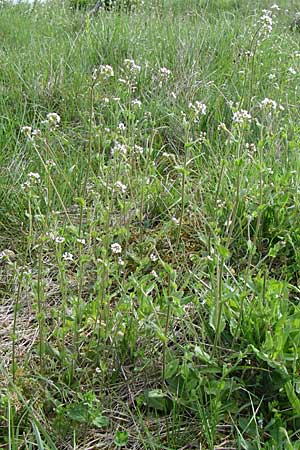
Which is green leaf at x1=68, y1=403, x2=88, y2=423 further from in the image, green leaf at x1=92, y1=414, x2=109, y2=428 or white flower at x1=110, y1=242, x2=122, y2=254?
white flower at x1=110, y1=242, x2=122, y2=254

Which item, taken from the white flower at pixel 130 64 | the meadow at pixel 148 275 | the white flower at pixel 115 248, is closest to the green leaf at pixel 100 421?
the meadow at pixel 148 275

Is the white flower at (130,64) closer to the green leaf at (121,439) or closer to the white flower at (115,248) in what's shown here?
the white flower at (115,248)

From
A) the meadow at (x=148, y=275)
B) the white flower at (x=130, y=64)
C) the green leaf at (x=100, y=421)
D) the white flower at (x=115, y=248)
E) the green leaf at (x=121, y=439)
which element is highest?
the white flower at (x=130, y=64)

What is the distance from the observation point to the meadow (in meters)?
1.71

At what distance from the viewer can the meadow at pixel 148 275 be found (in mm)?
1713

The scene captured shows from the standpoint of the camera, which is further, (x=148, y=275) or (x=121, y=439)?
(x=148, y=275)

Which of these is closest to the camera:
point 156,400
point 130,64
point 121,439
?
point 121,439

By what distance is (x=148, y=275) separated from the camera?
2.05m

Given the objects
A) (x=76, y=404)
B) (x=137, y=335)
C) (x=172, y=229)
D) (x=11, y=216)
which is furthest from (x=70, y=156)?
(x=76, y=404)

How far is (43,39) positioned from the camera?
461 cm

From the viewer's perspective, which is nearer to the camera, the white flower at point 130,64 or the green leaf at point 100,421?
the green leaf at point 100,421

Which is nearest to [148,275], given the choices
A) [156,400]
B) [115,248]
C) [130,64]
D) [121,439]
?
[115,248]

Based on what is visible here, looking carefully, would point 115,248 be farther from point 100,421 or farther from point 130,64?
point 130,64

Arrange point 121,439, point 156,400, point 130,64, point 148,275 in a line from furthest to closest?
point 130,64, point 148,275, point 156,400, point 121,439
